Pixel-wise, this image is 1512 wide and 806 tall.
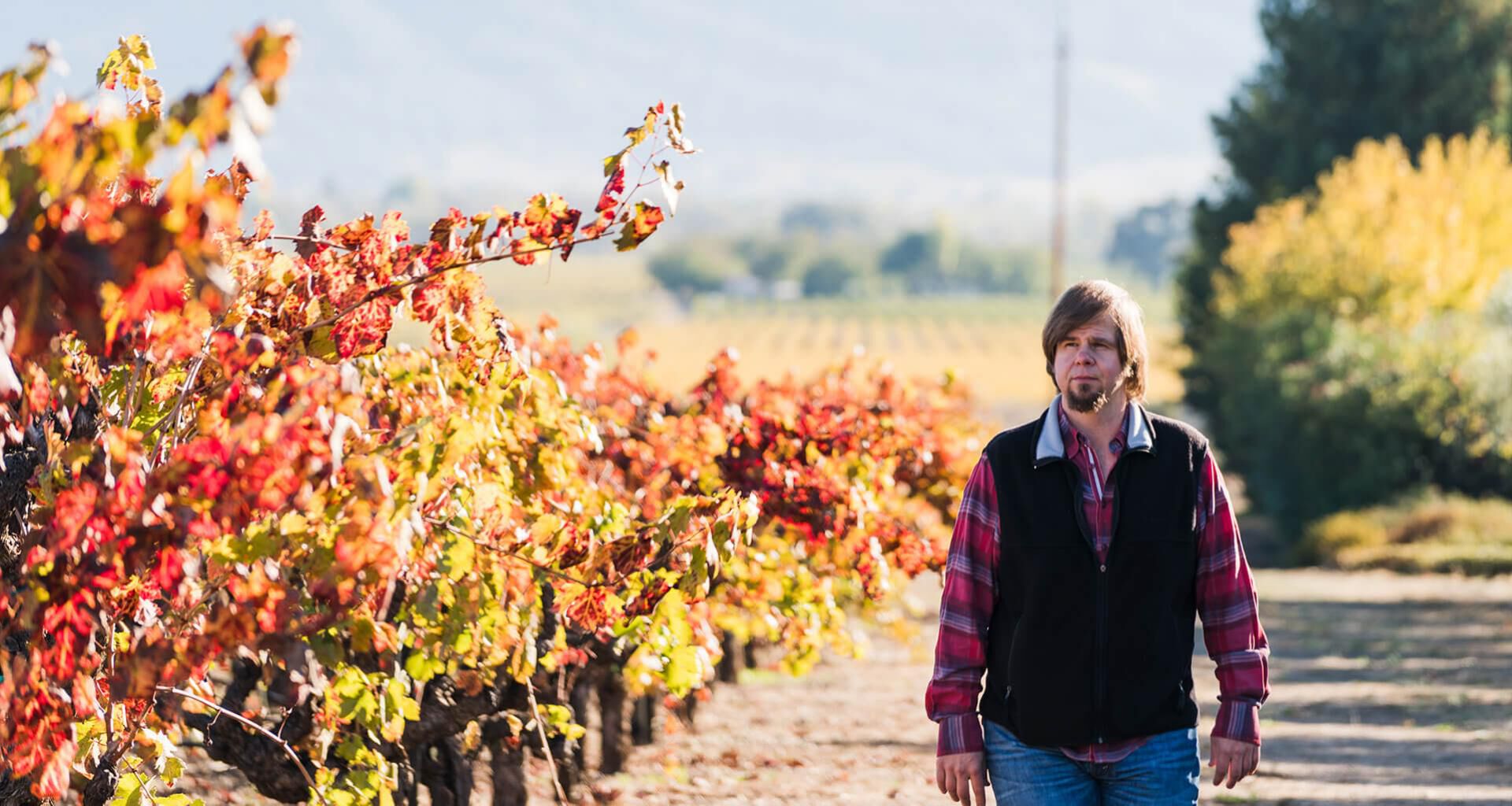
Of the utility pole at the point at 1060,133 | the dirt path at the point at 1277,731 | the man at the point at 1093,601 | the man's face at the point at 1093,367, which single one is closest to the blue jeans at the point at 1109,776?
the man at the point at 1093,601

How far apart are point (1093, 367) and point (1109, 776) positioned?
822mm

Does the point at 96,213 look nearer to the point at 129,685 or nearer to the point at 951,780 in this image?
the point at 129,685

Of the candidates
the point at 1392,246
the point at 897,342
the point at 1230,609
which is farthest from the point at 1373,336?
the point at 897,342

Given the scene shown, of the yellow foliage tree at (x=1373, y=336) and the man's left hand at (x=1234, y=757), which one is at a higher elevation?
the yellow foliage tree at (x=1373, y=336)

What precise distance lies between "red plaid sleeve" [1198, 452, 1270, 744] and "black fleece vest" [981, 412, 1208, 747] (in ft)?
0.18

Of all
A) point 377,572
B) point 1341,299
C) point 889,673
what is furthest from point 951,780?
point 1341,299

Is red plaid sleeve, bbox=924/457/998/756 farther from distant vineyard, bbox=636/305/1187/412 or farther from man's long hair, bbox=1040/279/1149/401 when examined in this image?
distant vineyard, bbox=636/305/1187/412

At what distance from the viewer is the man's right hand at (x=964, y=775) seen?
3671mm

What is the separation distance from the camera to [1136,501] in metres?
3.59

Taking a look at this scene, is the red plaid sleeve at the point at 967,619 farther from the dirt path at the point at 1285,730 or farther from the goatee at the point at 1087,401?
the dirt path at the point at 1285,730

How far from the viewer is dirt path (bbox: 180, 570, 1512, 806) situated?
7.89 metres

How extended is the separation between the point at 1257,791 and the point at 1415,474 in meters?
17.7

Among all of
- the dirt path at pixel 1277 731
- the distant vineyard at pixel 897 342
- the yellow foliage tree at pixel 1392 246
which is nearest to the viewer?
the dirt path at pixel 1277 731

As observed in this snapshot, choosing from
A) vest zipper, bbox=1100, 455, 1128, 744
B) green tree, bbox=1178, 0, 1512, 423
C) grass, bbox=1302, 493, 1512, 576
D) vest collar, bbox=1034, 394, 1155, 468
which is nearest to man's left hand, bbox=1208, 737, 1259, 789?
vest zipper, bbox=1100, 455, 1128, 744
